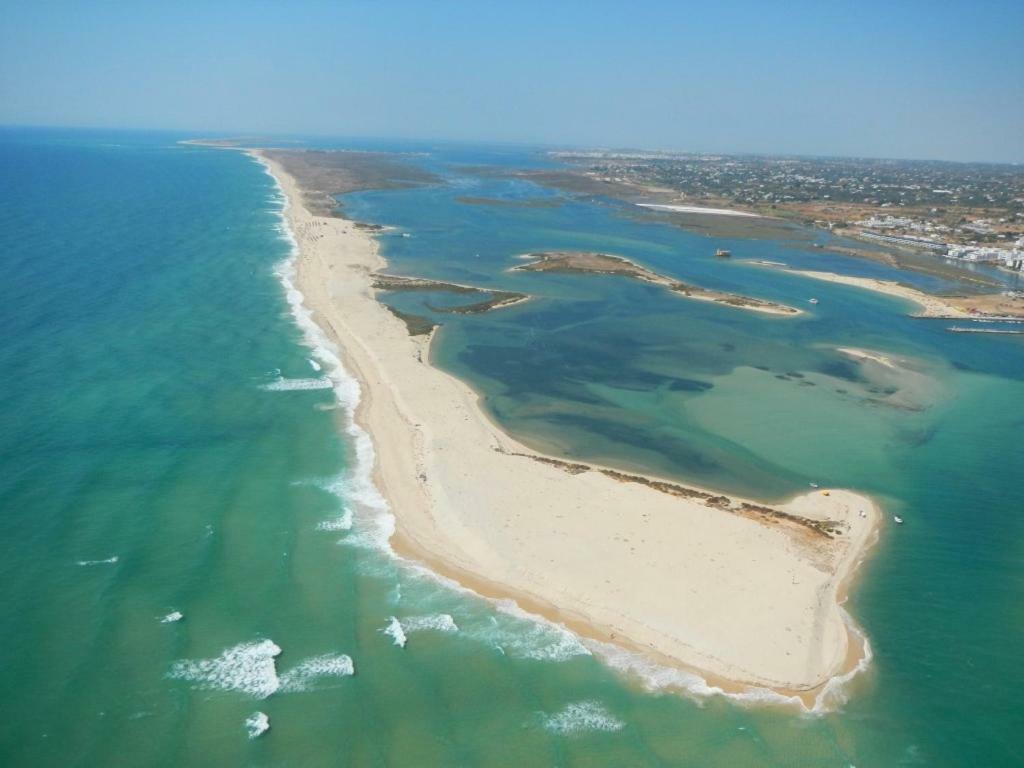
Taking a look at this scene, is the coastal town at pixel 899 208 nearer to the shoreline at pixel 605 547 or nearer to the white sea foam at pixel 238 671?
the shoreline at pixel 605 547

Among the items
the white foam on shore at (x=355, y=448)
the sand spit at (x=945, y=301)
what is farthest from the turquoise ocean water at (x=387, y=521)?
the sand spit at (x=945, y=301)

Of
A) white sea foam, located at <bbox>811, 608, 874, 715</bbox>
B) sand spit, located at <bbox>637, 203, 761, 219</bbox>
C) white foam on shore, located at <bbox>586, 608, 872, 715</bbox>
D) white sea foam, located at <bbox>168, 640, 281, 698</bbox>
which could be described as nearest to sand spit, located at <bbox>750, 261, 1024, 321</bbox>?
sand spit, located at <bbox>637, 203, 761, 219</bbox>

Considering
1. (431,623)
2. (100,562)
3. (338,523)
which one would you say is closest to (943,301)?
(338,523)

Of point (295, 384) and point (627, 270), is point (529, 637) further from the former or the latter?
point (627, 270)

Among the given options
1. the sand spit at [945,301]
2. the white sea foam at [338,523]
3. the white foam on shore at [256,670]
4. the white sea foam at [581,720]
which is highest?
the sand spit at [945,301]

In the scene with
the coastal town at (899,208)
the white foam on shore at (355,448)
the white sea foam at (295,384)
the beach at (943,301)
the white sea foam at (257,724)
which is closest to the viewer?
the white sea foam at (257,724)

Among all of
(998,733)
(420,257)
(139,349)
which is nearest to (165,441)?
(139,349)
